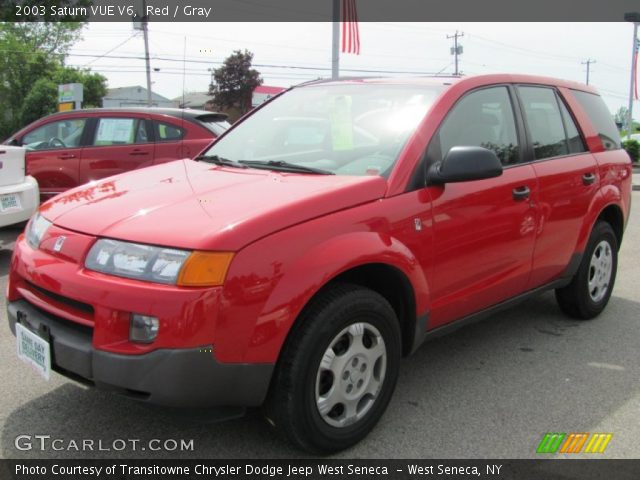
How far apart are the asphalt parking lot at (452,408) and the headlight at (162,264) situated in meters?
0.55

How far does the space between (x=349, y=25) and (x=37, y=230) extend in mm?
13291

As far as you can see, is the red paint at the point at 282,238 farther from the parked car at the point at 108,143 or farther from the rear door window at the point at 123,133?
the rear door window at the point at 123,133

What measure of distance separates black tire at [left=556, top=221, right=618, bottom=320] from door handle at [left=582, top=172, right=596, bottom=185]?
1.36 feet

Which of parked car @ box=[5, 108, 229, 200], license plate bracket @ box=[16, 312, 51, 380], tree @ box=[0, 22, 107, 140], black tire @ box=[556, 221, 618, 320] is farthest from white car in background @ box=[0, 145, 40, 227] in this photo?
tree @ box=[0, 22, 107, 140]

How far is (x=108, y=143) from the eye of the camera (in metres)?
8.17

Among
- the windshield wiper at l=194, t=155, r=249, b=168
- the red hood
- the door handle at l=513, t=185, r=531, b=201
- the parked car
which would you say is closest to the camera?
the red hood

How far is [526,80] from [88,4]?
2690 centimetres

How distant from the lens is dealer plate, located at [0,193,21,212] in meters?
5.91

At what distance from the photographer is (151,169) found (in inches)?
138

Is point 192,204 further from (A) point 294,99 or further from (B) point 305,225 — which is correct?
(A) point 294,99

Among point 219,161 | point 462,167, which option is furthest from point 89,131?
point 462,167

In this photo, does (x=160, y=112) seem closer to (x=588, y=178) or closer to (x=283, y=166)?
(x=283, y=166)

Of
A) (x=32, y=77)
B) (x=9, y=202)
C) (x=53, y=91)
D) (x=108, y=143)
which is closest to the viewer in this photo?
(x=9, y=202)

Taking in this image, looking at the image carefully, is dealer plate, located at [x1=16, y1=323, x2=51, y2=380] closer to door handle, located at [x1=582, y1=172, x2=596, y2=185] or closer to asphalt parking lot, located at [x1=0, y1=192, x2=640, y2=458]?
asphalt parking lot, located at [x1=0, y1=192, x2=640, y2=458]
